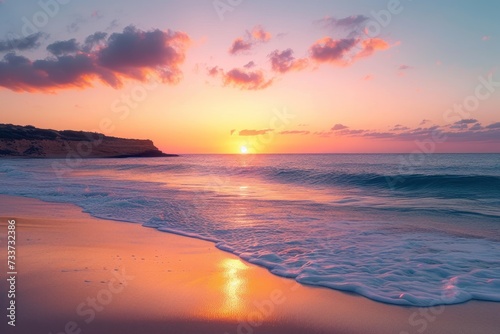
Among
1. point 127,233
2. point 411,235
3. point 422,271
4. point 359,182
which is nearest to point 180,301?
point 422,271

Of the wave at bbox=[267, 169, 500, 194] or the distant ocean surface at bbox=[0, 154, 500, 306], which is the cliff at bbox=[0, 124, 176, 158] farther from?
the wave at bbox=[267, 169, 500, 194]

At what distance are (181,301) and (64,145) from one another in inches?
3648

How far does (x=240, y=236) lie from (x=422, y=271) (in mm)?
3949

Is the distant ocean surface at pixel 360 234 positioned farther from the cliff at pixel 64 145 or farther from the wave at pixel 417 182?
the cliff at pixel 64 145

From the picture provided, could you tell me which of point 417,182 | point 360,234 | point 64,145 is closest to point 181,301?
point 360,234

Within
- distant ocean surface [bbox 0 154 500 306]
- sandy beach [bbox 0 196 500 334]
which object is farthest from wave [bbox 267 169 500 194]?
sandy beach [bbox 0 196 500 334]

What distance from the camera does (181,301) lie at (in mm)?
4551

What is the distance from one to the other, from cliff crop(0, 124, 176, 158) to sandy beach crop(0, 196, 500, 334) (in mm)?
83281

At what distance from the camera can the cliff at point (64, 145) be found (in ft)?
261

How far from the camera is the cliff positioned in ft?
261

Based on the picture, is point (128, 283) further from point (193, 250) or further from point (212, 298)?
point (193, 250)

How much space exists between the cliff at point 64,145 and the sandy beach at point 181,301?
83.3m

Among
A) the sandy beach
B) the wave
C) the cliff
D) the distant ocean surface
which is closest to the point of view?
the sandy beach

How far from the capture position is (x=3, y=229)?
8469 mm
